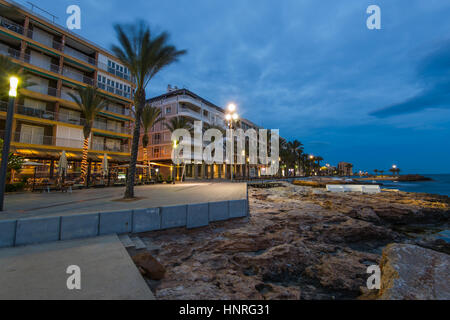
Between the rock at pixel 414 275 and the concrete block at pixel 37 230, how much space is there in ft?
21.3

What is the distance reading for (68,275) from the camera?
2863 millimetres

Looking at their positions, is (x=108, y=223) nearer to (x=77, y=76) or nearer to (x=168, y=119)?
(x=77, y=76)

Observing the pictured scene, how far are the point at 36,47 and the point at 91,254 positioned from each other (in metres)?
29.2

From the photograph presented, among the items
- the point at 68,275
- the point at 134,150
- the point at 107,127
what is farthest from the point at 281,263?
the point at 107,127

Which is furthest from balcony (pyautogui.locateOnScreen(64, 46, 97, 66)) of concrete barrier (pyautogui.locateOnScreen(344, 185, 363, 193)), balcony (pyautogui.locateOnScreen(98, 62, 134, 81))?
concrete barrier (pyautogui.locateOnScreen(344, 185, 363, 193))

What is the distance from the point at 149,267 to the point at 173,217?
2.87 meters

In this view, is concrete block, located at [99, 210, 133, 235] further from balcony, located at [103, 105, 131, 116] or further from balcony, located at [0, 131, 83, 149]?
balcony, located at [103, 105, 131, 116]

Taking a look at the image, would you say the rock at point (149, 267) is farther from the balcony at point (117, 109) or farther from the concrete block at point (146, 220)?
the balcony at point (117, 109)

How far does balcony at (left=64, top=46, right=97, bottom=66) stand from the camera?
80.6ft

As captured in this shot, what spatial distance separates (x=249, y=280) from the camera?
11.1 feet

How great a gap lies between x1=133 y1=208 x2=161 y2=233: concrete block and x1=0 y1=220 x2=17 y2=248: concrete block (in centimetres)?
244

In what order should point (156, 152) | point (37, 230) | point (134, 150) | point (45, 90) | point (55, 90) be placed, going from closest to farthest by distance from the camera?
point (37, 230) → point (134, 150) → point (45, 90) → point (55, 90) → point (156, 152)

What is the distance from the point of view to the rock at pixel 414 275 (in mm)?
2512
